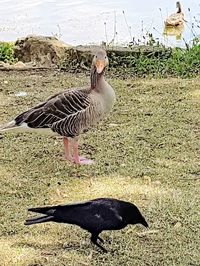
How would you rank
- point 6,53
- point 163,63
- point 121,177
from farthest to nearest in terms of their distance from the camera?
1. point 6,53
2. point 163,63
3. point 121,177

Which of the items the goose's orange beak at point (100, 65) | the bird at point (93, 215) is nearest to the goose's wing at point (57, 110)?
the goose's orange beak at point (100, 65)

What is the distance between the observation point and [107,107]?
4.68 m

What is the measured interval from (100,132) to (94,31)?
18.7 ft

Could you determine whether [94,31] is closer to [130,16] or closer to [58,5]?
[130,16]

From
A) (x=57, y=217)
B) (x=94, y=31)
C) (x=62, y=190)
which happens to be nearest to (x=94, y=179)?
(x=62, y=190)

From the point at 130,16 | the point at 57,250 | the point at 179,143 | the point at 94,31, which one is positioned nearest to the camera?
the point at 57,250

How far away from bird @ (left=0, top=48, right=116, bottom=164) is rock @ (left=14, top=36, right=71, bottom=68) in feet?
9.94

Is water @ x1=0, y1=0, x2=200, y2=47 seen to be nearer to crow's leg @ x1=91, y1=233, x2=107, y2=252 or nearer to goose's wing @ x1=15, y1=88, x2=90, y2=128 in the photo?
goose's wing @ x1=15, y1=88, x2=90, y2=128

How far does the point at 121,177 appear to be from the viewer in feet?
14.9

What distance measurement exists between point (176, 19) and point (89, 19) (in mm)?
1473

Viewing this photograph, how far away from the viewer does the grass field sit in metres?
3.53

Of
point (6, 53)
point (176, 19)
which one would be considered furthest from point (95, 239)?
point (176, 19)

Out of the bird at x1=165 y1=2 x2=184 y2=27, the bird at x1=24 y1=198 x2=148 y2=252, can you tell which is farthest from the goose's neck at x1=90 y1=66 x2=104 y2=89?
the bird at x1=165 y1=2 x2=184 y2=27

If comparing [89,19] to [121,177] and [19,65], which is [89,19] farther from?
[121,177]
